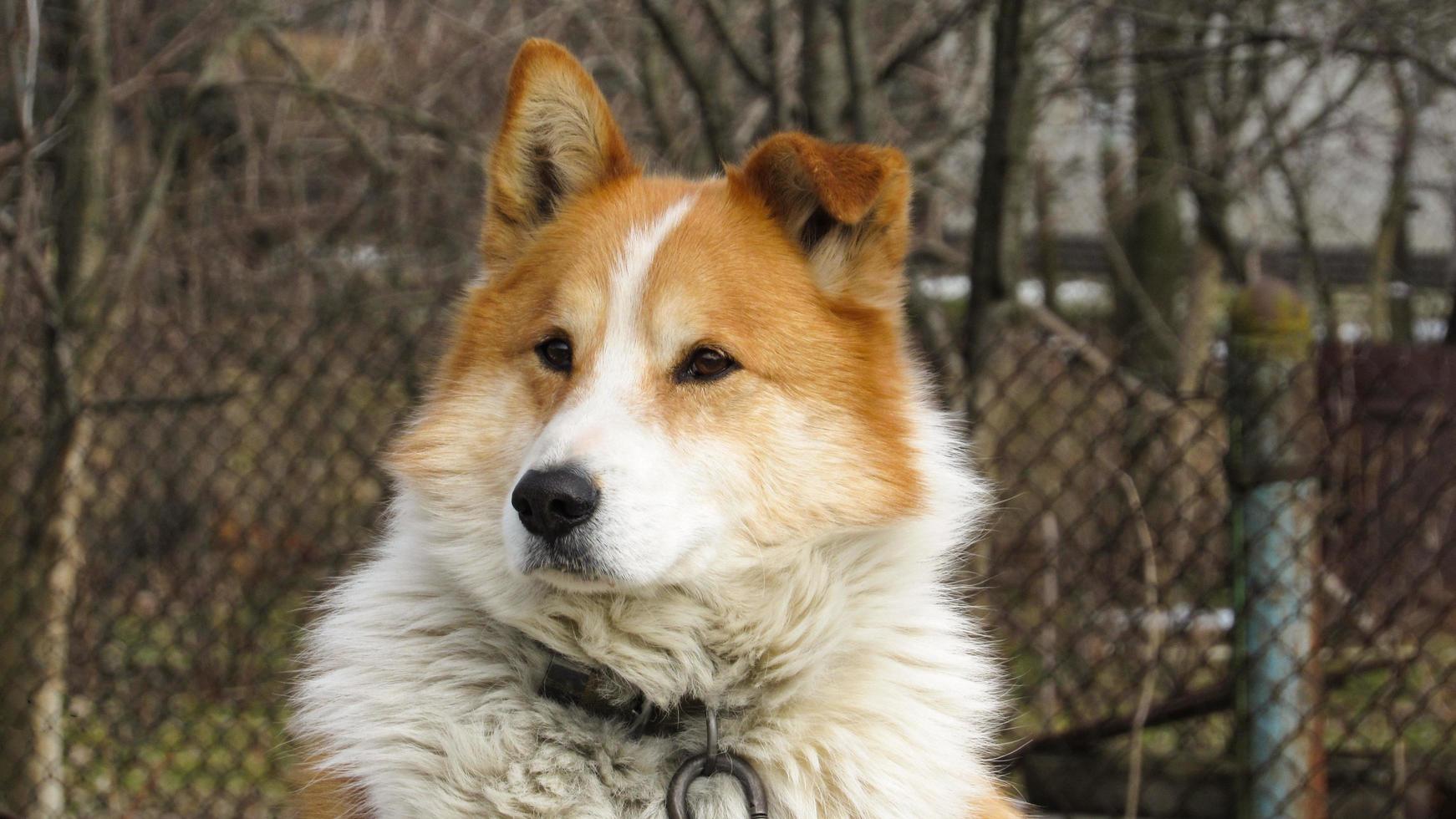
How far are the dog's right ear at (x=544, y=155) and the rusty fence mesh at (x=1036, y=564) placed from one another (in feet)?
4.21

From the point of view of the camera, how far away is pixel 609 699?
230cm

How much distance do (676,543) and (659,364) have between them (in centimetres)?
41

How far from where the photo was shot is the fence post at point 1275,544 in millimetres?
3453

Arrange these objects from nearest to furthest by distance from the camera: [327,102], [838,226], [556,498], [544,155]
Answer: [556,498], [838,226], [544,155], [327,102]

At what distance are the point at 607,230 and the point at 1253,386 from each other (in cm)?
190

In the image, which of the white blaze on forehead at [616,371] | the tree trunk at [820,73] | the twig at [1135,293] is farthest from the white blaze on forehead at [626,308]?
the twig at [1135,293]

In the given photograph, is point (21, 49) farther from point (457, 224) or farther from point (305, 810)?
point (305, 810)

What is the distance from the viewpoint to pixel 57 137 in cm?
474

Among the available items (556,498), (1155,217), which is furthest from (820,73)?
(1155,217)

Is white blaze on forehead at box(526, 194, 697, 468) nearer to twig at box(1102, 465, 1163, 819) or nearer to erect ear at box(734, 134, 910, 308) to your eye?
erect ear at box(734, 134, 910, 308)

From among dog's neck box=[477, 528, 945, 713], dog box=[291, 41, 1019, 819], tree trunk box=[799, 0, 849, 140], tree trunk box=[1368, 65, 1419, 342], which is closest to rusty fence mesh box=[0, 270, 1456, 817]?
tree trunk box=[799, 0, 849, 140]

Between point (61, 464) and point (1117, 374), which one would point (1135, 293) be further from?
point (61, 464)

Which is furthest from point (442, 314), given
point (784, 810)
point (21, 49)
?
point (784, 810)

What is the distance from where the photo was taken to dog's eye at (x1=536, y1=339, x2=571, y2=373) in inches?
99.8
